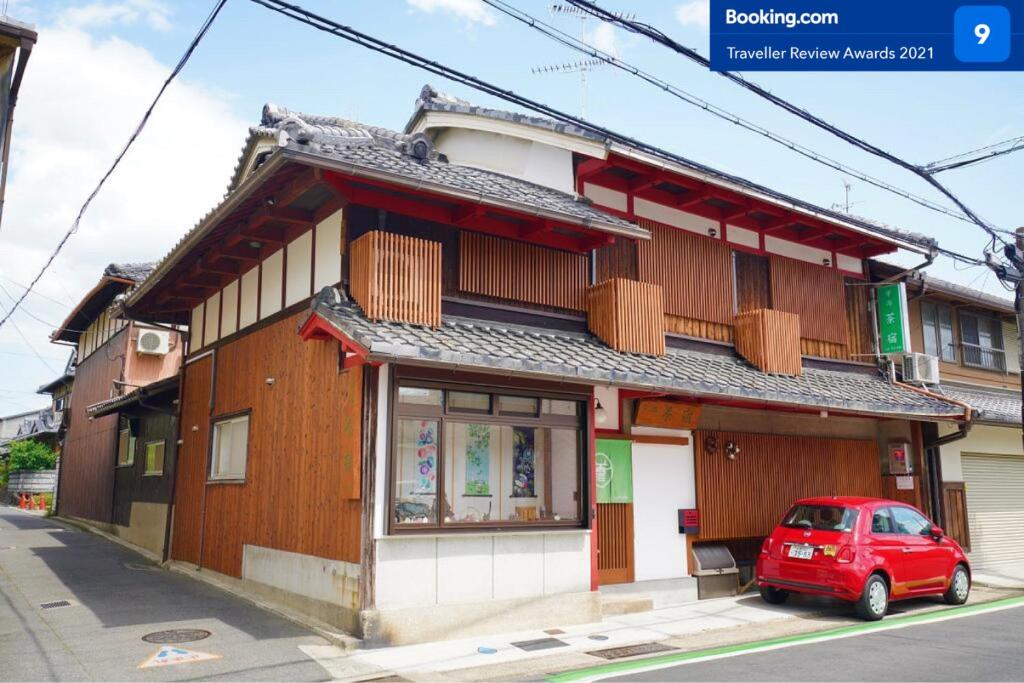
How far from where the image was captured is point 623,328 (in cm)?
1151

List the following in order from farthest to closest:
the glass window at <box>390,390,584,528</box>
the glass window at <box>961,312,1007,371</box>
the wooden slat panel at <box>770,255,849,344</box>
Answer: the glass window at <box>961,312,1007,371</box> < the wooden slat panel at <box>770,255,849,344</box> < the glass window at <box>390,390,584,528</box>

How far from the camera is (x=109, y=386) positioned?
22688 millimetres

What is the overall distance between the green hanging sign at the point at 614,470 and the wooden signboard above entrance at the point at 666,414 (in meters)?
0.48

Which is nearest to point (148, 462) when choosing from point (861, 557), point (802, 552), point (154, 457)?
point (154, 457)

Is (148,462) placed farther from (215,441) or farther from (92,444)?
A: (92,444)

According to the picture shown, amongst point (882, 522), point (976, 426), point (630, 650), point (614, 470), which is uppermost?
point (976, 426)

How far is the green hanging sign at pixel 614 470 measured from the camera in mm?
11492

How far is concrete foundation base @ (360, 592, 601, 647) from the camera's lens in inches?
334

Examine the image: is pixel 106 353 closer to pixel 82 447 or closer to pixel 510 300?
pixel 82 447

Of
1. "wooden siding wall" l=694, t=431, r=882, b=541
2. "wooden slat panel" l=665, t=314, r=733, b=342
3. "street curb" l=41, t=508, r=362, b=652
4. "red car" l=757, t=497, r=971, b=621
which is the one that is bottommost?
"street curb" l=41, t=508, r=362, b=652

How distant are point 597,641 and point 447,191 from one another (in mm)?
5626

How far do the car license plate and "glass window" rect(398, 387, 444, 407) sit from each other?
5.70 metres

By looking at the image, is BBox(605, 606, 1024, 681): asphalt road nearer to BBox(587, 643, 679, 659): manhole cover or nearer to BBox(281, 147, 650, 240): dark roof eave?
BBox(587, 643, 679, 659): manhole cover

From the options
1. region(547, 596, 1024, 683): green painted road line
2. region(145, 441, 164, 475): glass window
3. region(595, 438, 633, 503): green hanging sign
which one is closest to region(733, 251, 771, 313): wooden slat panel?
region(595, 438, 633, 503): green hanging sign
